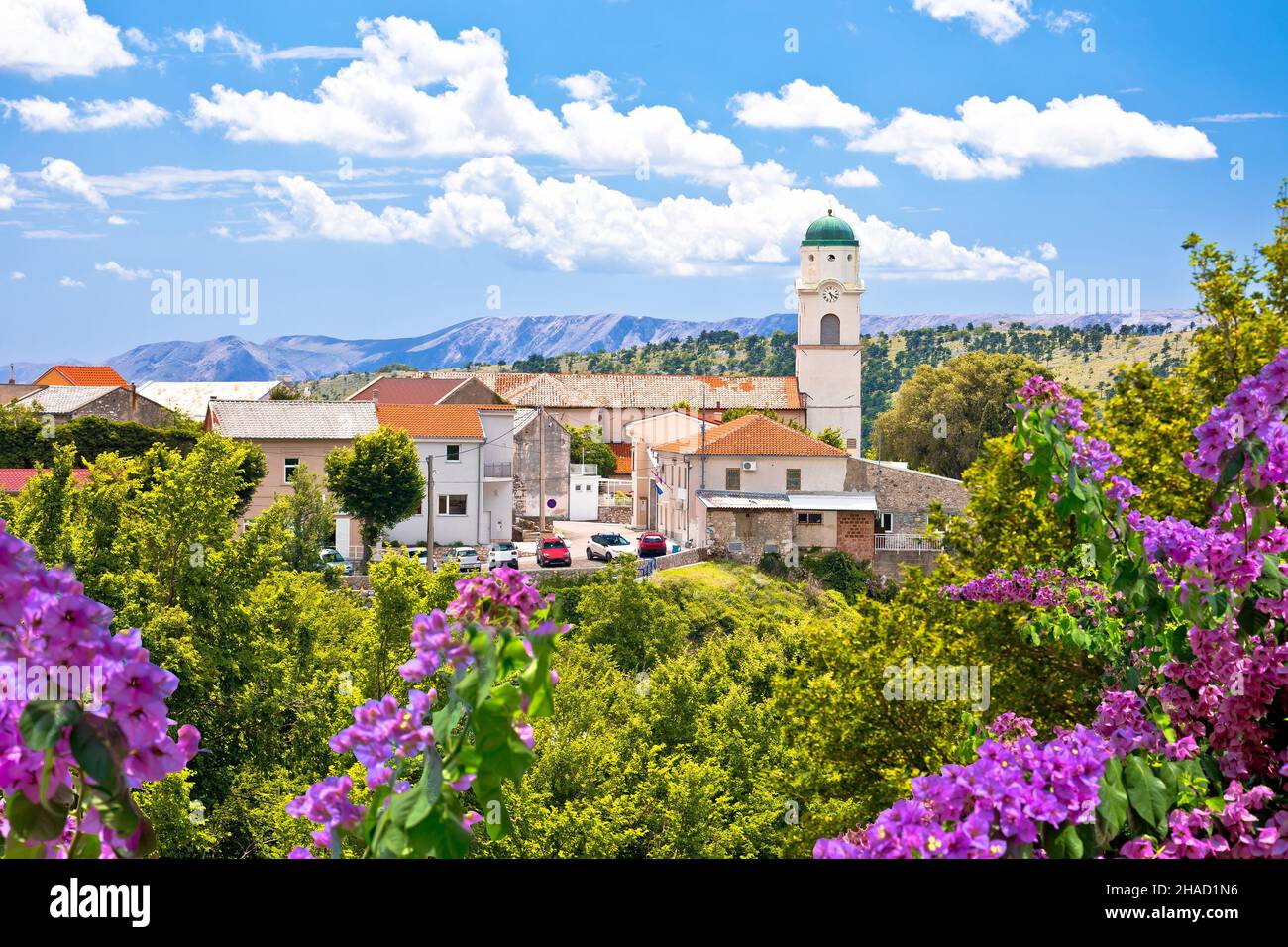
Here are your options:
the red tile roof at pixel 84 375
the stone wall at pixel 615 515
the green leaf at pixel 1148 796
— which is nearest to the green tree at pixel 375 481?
the stone wall at pixel 615 515

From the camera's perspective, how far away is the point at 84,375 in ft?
233

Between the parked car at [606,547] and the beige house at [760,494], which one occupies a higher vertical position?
the beige house at [760,494]

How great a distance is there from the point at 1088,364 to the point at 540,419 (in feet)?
201

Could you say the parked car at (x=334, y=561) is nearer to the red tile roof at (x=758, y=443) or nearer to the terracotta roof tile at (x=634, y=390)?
the red tile roof at (x=758, y=443)

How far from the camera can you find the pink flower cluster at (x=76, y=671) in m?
1.78

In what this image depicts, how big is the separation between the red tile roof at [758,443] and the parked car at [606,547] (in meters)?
4.25

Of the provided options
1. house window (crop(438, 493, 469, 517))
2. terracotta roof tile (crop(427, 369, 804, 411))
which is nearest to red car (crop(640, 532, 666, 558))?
house window (crop(438, 493, 469, 517))

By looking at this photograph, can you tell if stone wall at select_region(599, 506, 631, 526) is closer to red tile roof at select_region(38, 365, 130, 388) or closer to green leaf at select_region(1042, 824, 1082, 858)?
red tile roof at select_region(38, 365, 130, 388)

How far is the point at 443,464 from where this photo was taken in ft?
138

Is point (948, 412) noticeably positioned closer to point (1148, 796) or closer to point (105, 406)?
point (105, 406)

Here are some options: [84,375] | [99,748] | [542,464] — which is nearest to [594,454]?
[542,464]
